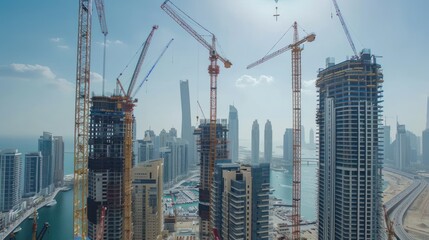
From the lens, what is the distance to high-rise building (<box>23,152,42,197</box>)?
36.2 m

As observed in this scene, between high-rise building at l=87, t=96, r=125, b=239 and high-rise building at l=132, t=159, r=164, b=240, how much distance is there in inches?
78.6

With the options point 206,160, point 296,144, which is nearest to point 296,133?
point 296,144

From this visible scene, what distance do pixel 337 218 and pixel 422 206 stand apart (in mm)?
30672

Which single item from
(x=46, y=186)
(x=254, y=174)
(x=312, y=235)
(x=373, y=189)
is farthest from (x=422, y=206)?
(x=46, y=186)

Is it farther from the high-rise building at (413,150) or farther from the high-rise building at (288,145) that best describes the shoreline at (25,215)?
the high-rise building at (413,150)

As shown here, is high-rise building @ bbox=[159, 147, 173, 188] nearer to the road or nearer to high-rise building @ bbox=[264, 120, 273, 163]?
high-rise building @ bbox=[264, 120, 273, 163]

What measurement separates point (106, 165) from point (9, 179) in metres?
18.0

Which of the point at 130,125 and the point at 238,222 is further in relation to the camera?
the point at 130,125

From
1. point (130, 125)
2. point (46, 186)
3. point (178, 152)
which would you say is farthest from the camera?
point (178, 152)

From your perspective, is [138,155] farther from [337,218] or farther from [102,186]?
[337,218]

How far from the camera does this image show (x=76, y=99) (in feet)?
45.8

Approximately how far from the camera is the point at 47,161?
1609 inches

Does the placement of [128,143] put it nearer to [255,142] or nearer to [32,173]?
[32,173]

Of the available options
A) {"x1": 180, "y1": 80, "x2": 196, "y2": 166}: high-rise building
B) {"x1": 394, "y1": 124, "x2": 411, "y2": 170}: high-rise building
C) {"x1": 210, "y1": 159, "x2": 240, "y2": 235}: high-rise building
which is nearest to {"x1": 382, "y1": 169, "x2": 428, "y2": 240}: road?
{"x1": 394, "y1": 124, "x2": 411, "y2": 170}: high-rise building
